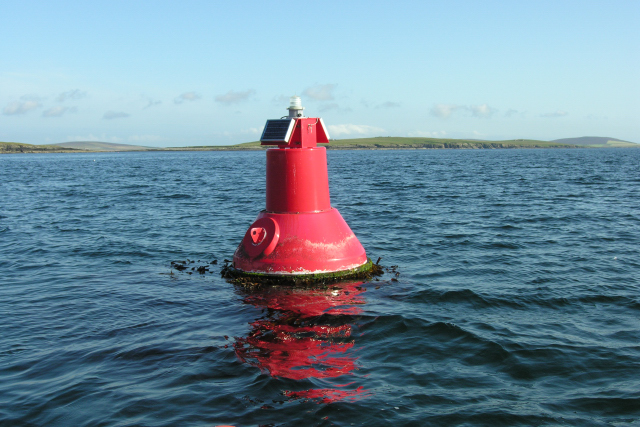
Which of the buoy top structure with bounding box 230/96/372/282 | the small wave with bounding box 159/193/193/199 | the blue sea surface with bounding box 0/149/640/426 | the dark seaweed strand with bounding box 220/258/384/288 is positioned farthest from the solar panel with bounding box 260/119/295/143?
the small wave with bounding box 159/193/193/199

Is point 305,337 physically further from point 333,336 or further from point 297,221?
point 297,221

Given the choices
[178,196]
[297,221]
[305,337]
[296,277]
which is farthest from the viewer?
[178,196]

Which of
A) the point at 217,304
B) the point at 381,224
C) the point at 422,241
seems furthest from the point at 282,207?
the point at 381,224

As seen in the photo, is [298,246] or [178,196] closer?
[298,246]

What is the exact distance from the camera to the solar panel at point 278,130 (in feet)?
29.3

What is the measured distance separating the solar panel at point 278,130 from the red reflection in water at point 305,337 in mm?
2499

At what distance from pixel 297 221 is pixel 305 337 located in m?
2.66

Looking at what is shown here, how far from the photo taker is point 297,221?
9.02 m

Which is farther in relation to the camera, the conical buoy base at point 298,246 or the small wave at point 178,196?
the small wave at point 178,196

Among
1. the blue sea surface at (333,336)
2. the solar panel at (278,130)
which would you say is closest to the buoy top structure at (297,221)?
the solar panel at (278,130)

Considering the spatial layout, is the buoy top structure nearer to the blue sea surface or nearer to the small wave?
the blue sea surface

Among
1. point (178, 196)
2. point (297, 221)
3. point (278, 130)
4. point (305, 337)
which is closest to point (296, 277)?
point (297, 221)

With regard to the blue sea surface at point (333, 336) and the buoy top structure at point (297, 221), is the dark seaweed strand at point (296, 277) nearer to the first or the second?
the buoy top structure at point (297, 221)

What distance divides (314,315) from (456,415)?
296 centimetres
